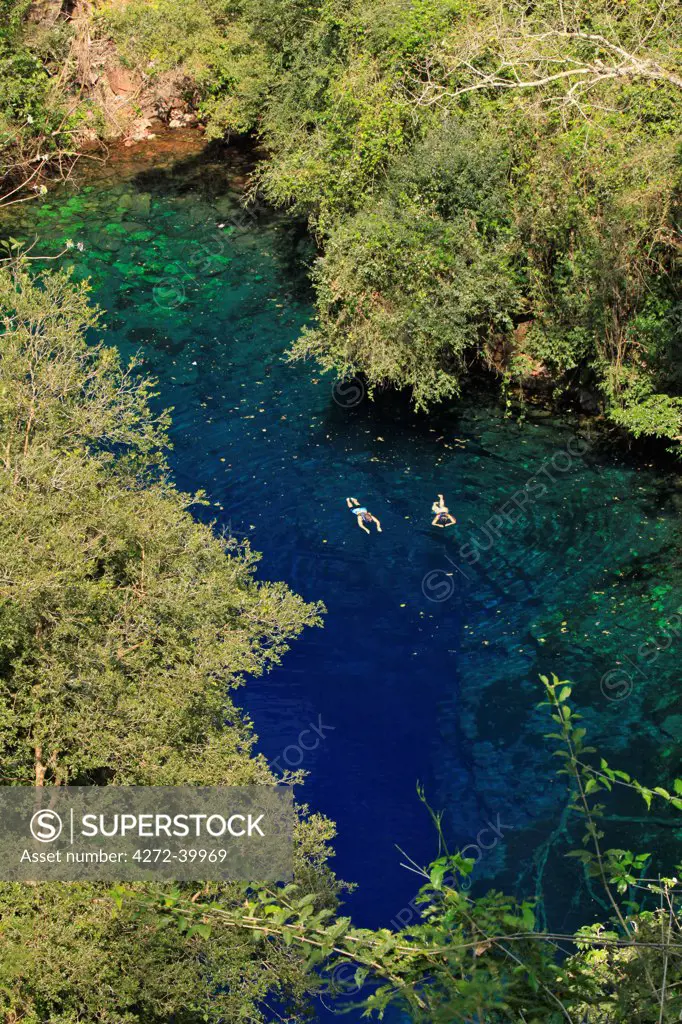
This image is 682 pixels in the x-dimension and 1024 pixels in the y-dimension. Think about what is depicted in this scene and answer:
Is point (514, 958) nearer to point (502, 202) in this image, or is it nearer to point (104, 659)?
point (104, 659)

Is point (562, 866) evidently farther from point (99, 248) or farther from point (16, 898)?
point (99, 248)

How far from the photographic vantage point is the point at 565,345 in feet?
80.3

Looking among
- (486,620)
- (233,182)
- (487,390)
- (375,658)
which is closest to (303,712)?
(375,658)

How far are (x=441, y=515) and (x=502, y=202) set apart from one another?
7.57 meters

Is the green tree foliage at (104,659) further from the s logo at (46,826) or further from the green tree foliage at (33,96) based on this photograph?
the green tree foliage at (33,96)

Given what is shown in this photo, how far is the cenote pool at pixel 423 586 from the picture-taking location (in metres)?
16.9

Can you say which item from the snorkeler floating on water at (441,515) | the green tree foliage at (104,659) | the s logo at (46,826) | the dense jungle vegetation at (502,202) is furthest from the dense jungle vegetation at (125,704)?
the dense jungle vegetation at (502,202)

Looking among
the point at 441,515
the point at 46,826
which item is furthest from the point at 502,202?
the point at 46,826

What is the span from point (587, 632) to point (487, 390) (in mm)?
8415

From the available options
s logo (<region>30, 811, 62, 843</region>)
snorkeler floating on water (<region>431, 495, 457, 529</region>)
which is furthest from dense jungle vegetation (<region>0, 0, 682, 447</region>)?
s logo (<region>30, 811, 62, 843</region>)

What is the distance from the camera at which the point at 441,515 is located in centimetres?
2242

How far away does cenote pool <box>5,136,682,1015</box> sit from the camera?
1689 centimetres

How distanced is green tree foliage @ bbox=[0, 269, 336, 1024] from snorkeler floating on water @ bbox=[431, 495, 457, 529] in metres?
5.54

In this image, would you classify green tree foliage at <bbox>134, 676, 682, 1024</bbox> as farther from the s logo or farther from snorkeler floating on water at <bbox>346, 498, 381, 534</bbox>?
snorkeler floating on water at <bbox>346, 498, 381, 534</bbox>
